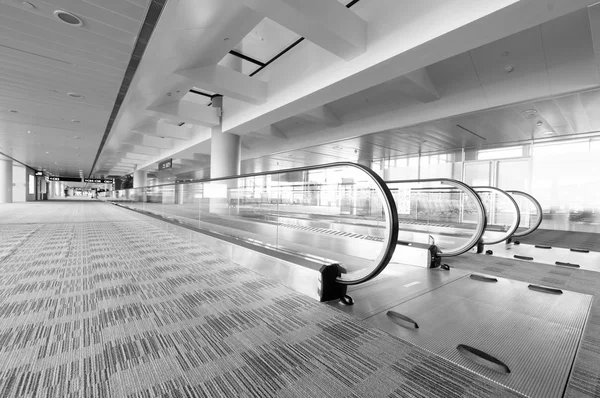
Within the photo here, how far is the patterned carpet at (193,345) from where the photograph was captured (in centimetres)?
143

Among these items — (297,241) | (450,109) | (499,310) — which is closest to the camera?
(499,310)

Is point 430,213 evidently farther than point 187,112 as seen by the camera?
No

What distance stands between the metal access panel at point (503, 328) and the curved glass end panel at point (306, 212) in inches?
22.3

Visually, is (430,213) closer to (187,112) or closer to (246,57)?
(246,57)

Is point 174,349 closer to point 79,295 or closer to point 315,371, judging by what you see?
point 315,371

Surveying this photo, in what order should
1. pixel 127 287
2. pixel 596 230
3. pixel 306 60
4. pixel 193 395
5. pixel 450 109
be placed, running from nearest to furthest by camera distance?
pixel 193 395, pixel 127 287, pixel 306 60, pixel 450 109, pixel 596 230

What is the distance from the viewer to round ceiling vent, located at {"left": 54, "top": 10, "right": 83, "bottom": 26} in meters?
4.18

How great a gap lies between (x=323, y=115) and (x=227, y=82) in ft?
13.2

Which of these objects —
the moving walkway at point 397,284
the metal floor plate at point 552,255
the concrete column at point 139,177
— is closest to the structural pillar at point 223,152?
the moving walkway at point 397,284

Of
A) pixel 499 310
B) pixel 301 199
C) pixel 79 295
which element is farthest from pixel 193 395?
pixel 301 199

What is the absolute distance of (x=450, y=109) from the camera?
770cm

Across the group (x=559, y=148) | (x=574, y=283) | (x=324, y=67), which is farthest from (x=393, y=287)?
(x=559, y=148)

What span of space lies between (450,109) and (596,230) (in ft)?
25.7

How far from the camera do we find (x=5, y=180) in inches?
852
